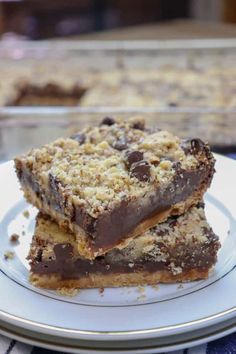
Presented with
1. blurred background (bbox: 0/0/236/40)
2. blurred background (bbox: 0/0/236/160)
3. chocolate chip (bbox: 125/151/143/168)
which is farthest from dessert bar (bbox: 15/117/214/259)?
blurred background (bbox: 0/0/236/40)

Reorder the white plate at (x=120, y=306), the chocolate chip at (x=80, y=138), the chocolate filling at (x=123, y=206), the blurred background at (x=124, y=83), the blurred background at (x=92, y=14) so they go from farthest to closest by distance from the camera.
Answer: the blurred background at (x=92, y=14), the blurred background at (x=124, y=83), the chocolate chip at (x=80, y=138), the chocolate filling at (x=123, y=206), the white plate at (x=120, y=306)

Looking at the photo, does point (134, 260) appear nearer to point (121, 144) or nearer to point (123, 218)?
point (123, 218)

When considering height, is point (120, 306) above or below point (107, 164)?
below

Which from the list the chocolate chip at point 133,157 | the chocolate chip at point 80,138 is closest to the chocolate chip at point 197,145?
the chocolate chip at point 133,157

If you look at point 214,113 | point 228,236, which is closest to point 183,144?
point 228,236

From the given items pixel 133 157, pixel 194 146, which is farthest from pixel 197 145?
pixel 133 157

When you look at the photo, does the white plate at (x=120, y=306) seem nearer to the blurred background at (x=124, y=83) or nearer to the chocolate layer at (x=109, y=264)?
the chocolate layer at (x=109, y=264)

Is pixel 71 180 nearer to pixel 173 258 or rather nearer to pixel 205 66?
A: pixel 173 258
